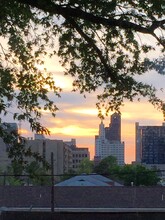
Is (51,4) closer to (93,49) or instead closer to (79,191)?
(93,49)

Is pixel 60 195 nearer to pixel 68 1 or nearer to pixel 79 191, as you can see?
pixel 79 191

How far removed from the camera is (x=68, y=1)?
37.1ft

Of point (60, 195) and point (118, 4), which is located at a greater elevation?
point (118, 4)

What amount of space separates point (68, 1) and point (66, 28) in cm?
163

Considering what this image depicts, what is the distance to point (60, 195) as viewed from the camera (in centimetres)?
4197

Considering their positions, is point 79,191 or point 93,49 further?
point 79,191
